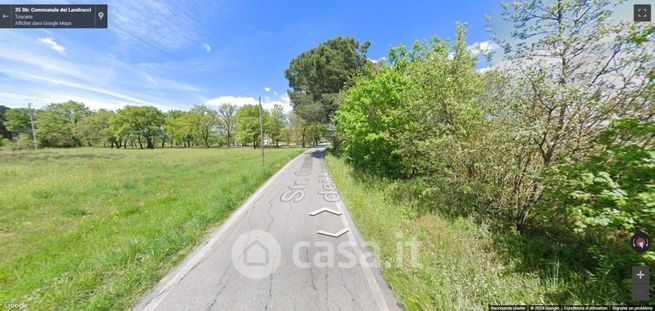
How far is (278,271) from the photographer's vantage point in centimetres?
392

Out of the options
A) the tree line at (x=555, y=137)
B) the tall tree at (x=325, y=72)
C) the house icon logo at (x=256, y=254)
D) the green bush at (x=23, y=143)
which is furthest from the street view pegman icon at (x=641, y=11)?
the green bush at (x=23, y=143)

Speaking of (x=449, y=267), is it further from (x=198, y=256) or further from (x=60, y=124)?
(x=60, y=124)

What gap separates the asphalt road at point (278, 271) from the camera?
10.3 feet

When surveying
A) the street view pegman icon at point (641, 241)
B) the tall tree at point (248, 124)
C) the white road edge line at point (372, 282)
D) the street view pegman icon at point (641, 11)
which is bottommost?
the white road edge line at point (372, 282)

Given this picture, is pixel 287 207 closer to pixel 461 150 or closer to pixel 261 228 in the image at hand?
pixel 261 228

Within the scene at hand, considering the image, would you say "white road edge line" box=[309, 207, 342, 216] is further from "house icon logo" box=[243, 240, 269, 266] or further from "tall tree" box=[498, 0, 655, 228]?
"tall tree" box=[498, 0, 655, 228]

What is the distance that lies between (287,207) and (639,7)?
26.7ft

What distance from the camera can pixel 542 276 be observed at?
11.9ft

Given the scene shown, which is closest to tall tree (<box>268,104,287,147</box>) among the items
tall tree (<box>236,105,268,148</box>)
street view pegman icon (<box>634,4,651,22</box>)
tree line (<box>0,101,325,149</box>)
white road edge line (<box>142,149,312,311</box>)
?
tree line (<box>0,101,325,149</box>)

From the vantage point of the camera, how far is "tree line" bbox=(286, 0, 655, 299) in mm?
3012

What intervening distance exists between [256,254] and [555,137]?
5637 mm

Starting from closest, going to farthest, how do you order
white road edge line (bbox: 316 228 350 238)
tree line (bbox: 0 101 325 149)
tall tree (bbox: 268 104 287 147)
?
white road edge line (bbox: 316 228 350 238) < tree line (bbox: 0 101 325 149) < tall tree (bbox: 268 104 287 147)

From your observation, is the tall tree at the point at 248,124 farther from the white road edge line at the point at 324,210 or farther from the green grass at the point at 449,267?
the green grass at the point at 449,267

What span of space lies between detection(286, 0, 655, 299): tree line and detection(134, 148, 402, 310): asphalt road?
274 centimetres
